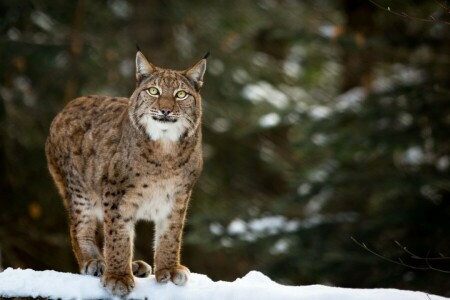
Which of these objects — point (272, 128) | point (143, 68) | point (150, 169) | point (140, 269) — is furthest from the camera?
point (272, 128)

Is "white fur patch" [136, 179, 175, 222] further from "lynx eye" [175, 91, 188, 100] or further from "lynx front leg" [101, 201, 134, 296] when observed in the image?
"lynx eye" [175, 91, 188, 100]

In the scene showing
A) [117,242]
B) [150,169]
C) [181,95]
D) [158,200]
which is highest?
[181,95]

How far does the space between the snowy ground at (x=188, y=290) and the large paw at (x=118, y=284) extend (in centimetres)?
4

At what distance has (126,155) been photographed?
709 centimetres

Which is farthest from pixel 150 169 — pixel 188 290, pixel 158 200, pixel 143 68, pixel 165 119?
pixel 188 290

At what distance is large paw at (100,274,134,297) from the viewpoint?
6739 mm

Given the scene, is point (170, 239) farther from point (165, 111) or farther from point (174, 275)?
point (165, 111)

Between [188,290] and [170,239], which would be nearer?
[188,290]

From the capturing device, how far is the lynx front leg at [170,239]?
712cm

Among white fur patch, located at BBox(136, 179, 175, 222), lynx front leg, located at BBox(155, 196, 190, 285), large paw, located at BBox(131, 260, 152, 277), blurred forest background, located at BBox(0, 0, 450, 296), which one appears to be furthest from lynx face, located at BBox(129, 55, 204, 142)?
blurred forest background, located at BBox(0, 0, 450, 296)

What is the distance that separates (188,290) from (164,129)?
1.13 meters

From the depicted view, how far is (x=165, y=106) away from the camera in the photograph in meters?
6.85

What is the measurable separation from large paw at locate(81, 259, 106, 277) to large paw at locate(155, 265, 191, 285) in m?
0.53

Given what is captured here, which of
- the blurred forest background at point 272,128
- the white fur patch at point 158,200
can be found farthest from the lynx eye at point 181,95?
the blurred forest background at point 272,128
